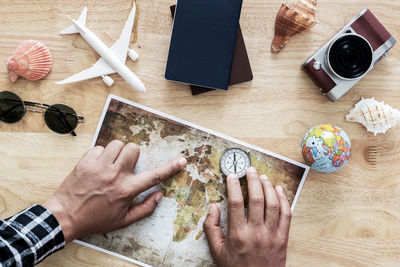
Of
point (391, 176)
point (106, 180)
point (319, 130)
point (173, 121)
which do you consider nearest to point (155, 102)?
point (173, 121)

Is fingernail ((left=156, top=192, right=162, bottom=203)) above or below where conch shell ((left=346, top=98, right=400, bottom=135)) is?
below

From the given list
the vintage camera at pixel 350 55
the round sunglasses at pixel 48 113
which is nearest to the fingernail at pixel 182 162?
the round sunglasses at pixel 48 113

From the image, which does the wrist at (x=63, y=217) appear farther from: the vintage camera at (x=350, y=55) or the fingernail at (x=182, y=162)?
the vintage camera at (x=350, y=55)

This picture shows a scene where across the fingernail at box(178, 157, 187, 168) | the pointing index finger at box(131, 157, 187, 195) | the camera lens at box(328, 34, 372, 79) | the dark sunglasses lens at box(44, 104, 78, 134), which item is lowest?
the pointing index finger at box(131, 157, 187, 195)

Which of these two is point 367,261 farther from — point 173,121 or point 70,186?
point 70,186

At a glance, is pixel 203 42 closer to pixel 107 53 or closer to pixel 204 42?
pixel 204 42


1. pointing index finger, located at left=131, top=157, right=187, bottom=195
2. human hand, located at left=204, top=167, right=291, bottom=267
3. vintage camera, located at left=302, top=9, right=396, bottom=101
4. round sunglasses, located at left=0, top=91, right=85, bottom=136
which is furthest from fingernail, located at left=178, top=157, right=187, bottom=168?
vintage camera, located at left=302, top=9, right=396, bottom=101

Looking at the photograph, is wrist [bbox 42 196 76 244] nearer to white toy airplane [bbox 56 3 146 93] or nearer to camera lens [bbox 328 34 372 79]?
white toy airplane [bbox 56 3 146 93]
